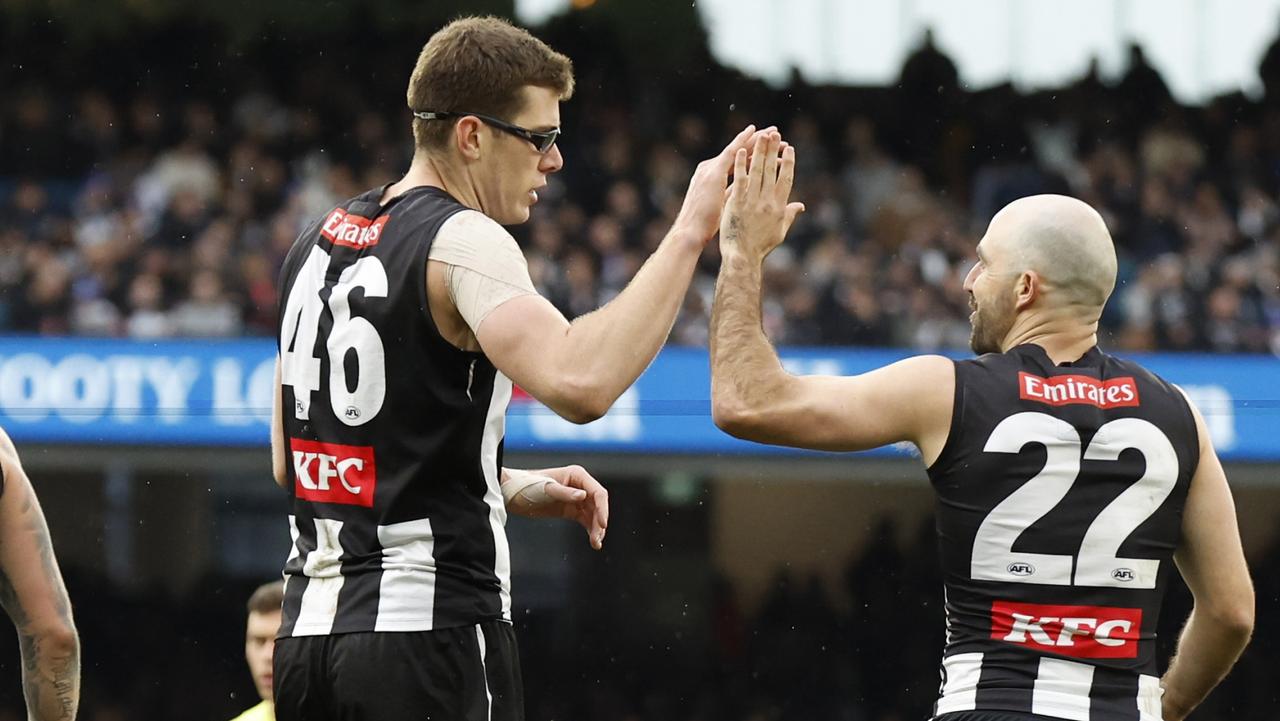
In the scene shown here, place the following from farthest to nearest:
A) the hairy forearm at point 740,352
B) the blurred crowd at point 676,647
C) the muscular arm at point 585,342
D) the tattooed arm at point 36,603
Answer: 1. the blurred crowd at point 676,647
2. the tattooed arm at point 36,603
3. the hairy forearm at point 740,352
4. the muscular arm at point 585,342

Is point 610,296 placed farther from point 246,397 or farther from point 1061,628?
point 1061,628

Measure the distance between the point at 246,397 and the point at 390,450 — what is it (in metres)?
9.26

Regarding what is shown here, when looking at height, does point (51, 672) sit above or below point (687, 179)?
below

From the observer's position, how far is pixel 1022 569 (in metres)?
3.17

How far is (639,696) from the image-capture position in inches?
543

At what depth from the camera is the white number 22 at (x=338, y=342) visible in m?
3.00

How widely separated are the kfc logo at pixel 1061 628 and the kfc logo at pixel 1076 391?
0.40 meters

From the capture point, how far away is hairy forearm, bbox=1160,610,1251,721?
349 centimetres

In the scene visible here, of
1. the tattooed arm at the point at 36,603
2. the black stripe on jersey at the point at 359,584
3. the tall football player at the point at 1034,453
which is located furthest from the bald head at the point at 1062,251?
the tattooed arm at the point at 36,603

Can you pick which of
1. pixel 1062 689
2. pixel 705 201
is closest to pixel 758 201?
pixel 705 201

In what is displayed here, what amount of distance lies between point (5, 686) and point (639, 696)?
5.18 meters

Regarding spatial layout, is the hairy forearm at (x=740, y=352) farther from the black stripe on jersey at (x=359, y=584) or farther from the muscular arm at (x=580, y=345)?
the black stripe on jersey at (x=359, y=584)

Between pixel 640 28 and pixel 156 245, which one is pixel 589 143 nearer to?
pixel 640 28

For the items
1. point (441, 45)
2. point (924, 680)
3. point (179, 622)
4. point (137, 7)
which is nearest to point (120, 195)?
point (137, 7)
